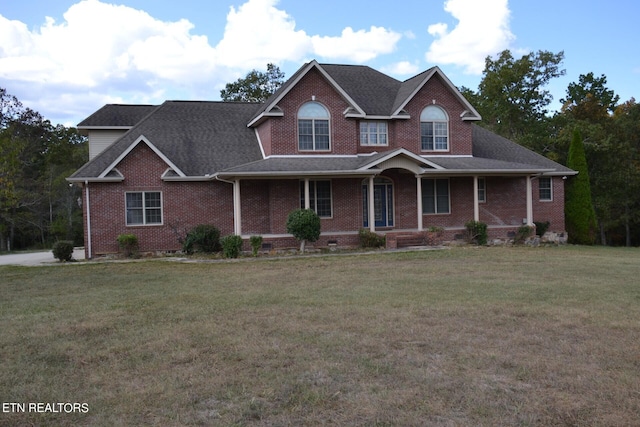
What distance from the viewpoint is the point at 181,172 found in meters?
21.1

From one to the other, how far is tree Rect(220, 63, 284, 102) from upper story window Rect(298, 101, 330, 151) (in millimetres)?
19486

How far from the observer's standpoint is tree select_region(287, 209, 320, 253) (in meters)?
19.6

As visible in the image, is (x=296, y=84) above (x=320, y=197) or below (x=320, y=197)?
above

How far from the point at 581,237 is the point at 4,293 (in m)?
25.2

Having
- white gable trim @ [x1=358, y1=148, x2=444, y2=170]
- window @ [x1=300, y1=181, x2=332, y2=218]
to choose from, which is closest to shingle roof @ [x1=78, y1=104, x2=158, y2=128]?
window @ [x1=300, y1=181, x2=332, y2=218]

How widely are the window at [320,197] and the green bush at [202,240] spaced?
387 cm

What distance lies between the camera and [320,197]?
73.9ft

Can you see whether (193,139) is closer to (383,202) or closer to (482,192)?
(383,202)

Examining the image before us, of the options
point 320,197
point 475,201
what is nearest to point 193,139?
point 320,197

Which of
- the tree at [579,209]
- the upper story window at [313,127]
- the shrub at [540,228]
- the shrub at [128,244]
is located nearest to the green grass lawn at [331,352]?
the shrub at [128,244]

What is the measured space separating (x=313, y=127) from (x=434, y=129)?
565 cm

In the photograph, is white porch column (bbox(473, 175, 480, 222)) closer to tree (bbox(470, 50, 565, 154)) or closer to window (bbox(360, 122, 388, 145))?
window (bbox(360, 122, 388, 145))

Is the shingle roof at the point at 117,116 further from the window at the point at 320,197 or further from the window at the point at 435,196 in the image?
the window at the point at 435,196

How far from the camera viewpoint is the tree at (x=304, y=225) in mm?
19562
